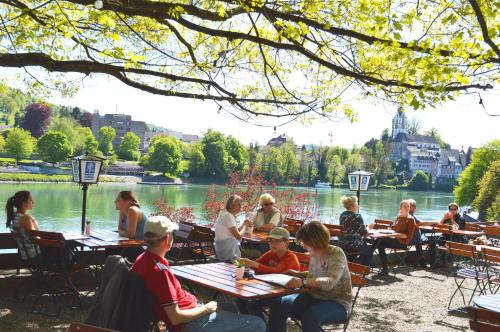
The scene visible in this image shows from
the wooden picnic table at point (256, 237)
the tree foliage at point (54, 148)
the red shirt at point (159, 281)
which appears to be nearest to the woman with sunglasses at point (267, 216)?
the wooden picnic table at point (256, 237)

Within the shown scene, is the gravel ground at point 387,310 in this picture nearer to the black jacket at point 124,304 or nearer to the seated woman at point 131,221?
the seated woman at point 131,221

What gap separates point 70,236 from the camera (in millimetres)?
6434

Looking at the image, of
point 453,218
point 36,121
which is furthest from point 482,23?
point 36,121

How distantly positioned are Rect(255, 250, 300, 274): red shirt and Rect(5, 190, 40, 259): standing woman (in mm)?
2693

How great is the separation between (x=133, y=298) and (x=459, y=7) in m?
4.88

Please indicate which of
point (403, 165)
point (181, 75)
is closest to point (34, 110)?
point (403, 165)

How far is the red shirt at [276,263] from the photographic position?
14.9ft

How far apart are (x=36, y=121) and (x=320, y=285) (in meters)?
111

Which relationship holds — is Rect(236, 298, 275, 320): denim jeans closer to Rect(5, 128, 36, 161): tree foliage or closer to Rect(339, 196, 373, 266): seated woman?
Rect(339, 196, 373, 266): seated woman

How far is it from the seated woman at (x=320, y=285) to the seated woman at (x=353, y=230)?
3810 mm

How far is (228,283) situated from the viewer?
4105 mm

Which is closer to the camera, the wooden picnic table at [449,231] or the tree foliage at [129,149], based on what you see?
the wooden picnic table at [449,231]

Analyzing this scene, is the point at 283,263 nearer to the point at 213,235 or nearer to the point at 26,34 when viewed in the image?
the point at 213,235

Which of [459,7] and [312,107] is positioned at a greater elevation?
[459,7]
